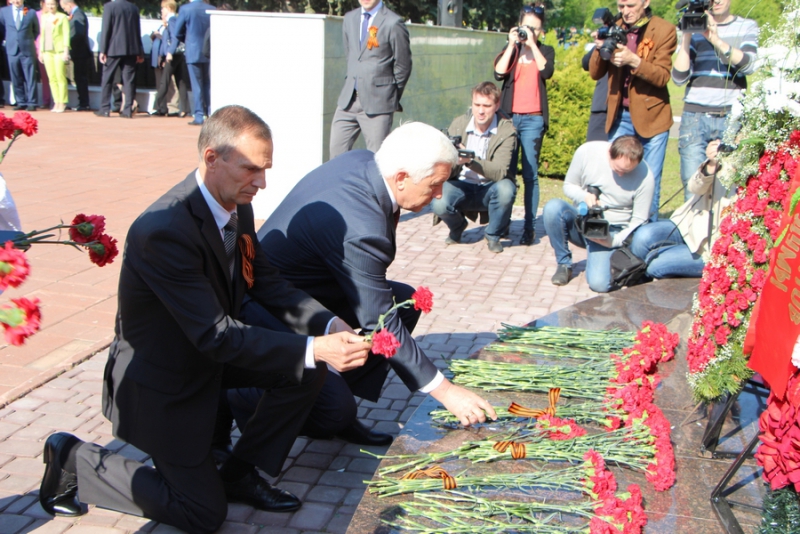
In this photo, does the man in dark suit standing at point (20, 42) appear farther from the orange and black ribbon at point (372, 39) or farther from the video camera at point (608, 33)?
the video camera at point (608, 33)

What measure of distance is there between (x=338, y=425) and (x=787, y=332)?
1961 millimetres

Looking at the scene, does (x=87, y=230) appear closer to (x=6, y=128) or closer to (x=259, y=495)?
(x=6, y=128)

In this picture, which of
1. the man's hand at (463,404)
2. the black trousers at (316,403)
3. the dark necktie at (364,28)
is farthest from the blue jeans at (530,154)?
the man's hand at (463,404)

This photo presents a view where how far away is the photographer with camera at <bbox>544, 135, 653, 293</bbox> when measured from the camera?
6.11 meters

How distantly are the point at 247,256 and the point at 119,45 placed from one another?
12.5m

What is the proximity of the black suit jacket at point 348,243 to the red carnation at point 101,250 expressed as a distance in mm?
1034

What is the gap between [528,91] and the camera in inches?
298

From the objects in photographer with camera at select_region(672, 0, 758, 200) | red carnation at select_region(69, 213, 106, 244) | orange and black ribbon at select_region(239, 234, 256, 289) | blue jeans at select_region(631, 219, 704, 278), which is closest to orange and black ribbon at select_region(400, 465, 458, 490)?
orange and black ribbon at select_region(239, 234, 256, 289)

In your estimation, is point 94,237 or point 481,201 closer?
point 94,237

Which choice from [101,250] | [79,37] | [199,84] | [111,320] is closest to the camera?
[101,250]

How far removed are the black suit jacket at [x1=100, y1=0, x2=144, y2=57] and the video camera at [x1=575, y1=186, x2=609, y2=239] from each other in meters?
10.9

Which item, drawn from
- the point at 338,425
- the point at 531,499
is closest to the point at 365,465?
the point at 338,425

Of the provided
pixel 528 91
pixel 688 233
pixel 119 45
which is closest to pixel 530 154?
pixel 528 91

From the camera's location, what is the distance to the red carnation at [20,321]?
162 cm
